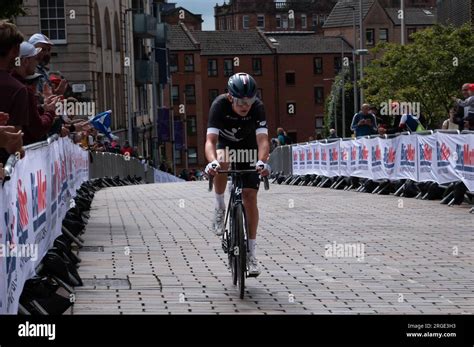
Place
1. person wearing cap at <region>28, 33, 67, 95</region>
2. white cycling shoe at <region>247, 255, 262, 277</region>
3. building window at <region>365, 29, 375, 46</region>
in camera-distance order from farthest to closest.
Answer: building window at <region>365, 29, 375, 46</region>, person wearing cap at <region>28, 33, 67, 95</region>, white cycling shoe at <region>247, 255, 262, 277</region>

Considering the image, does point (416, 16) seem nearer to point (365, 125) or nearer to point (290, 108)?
point (290, 108)

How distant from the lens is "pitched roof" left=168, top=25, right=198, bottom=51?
14862 cm

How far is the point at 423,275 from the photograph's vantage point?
12477 millimetres

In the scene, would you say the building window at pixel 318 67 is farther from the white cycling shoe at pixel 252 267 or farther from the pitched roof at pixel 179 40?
the white cycling shoe at pixel 252 267

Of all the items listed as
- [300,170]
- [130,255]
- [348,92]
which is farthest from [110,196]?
[348,92]

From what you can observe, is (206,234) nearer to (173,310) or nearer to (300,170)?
(173,310)

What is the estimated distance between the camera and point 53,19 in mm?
57312

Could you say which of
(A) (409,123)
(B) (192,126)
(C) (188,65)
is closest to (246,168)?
(A) (409,123)

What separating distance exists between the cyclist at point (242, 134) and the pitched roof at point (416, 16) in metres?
146

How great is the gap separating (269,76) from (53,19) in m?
90.8

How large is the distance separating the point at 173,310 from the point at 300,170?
95.5 feet

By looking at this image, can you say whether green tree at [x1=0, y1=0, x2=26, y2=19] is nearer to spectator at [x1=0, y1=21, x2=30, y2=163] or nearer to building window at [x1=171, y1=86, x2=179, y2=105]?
spectator at [x1=0, y1=21, x2=30, y2=163]

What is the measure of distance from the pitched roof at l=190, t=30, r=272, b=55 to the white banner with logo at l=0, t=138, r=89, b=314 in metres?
134

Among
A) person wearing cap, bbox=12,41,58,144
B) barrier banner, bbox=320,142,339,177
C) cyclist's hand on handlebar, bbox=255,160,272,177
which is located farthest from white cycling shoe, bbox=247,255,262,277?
barrier banner, bbox=320,142,339,177
